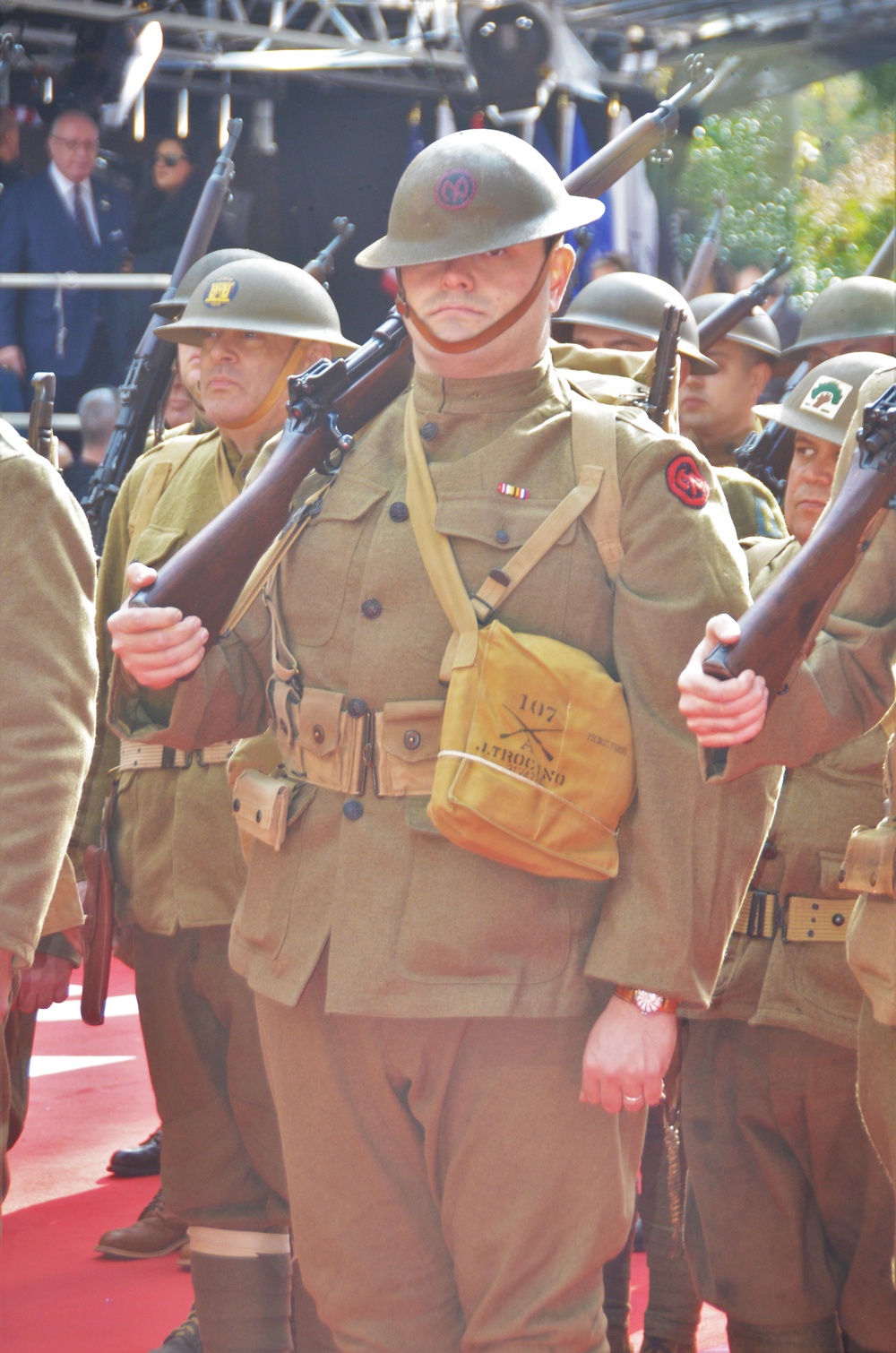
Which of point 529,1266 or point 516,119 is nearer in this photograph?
point 529,1266

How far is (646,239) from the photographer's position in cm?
1038

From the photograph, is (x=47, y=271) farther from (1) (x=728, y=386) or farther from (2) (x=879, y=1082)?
(2) (x=879, y=1082)

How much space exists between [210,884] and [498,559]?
1.62m

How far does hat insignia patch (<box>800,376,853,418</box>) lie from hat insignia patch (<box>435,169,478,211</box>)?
1.14 m

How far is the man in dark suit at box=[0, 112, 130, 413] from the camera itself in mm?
9695

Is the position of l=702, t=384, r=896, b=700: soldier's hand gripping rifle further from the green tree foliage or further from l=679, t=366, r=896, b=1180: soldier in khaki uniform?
the green tree foliage

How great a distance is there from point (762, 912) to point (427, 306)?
1.31 metres

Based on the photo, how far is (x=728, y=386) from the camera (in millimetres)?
5555

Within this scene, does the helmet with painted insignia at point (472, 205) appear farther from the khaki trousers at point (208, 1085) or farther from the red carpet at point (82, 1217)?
the red carpet at point (82, 1217)

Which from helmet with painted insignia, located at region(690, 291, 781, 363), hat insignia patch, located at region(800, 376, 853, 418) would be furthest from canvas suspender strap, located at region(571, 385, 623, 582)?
A: helmet with painted insignia, located at region(690, 291, 781, 363)

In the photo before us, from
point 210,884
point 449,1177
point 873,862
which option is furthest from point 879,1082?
point 210,884

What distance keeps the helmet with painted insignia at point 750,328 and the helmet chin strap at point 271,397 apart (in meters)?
1.83

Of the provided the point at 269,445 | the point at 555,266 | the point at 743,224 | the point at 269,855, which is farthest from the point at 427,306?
the point at 743,224

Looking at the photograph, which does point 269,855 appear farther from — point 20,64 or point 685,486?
point 20,64
